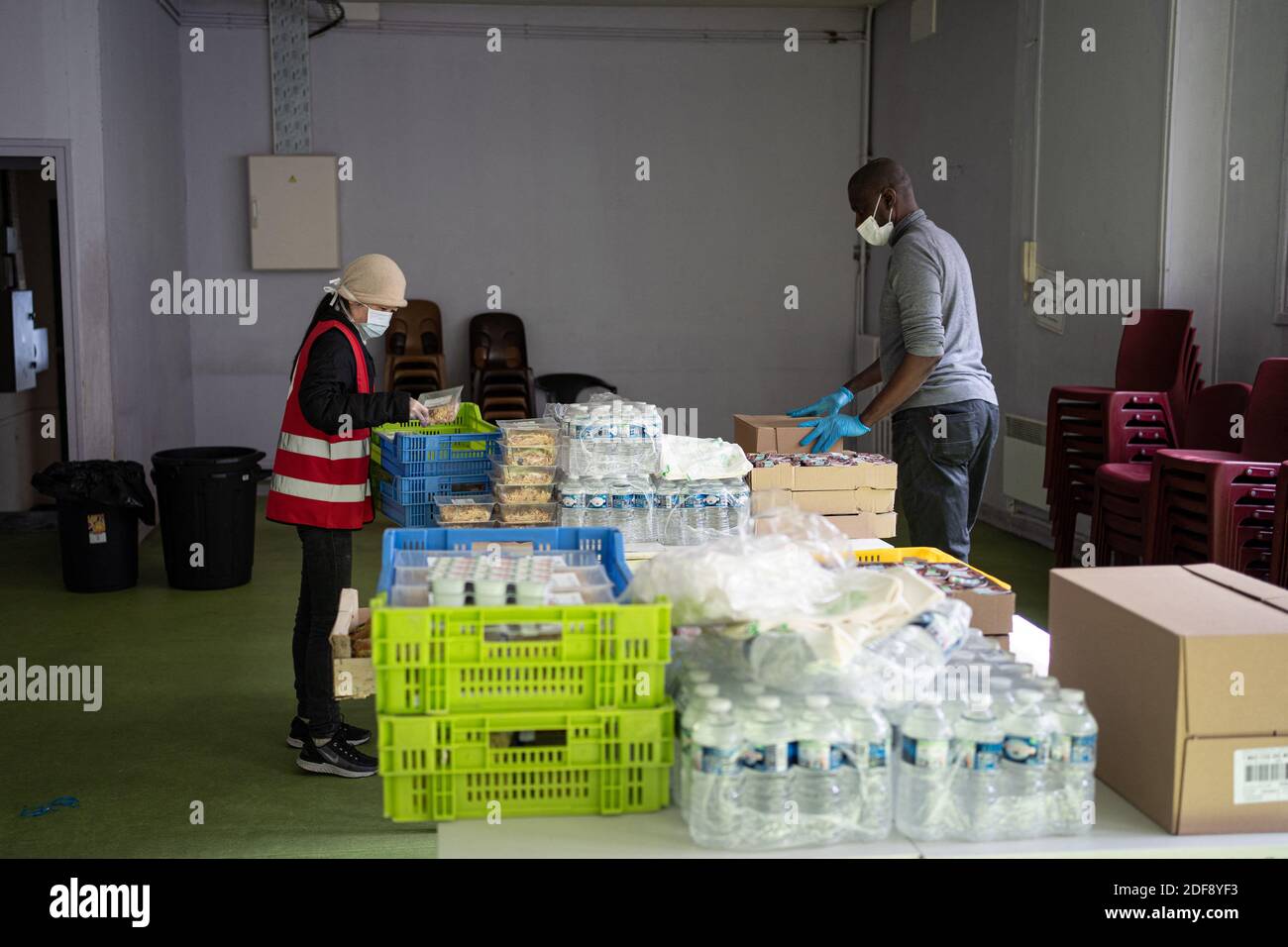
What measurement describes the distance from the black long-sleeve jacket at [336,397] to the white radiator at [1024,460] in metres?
4.27

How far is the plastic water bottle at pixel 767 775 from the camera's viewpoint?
1.68 metres

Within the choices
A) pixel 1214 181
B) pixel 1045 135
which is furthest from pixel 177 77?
pixel 1214 181

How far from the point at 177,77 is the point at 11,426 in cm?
274

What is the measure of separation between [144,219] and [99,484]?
2.29 m

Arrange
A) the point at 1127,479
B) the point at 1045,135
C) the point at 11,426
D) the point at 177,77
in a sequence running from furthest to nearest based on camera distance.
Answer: the point at 177,77 → the point at 11,426 → the point at 1045,135 → the point at 1127,479

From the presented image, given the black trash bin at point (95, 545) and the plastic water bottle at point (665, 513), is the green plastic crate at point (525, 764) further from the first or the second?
the black trash bin at point (95, 545)

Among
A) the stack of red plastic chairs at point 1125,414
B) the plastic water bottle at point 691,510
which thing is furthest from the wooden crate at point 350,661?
the stack of red plastic chairs at point 1125,414

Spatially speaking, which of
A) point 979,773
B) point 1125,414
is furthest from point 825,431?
point 979,773

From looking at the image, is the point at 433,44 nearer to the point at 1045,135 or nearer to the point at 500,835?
the point at 1045,135

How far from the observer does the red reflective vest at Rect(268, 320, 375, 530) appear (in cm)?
360

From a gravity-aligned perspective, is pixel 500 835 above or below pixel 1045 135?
below

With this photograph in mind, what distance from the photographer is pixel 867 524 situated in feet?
12.7

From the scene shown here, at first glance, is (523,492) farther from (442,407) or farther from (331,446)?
(331,446)
